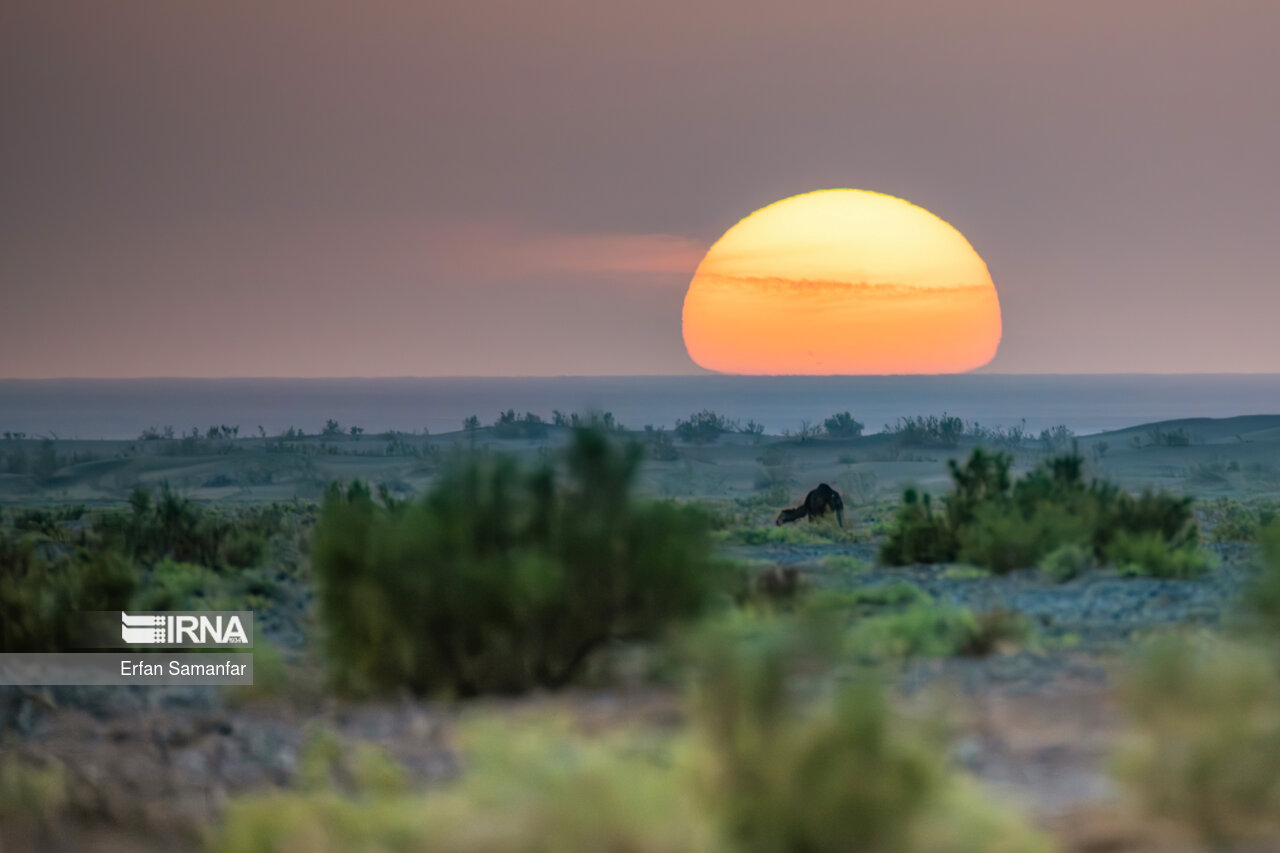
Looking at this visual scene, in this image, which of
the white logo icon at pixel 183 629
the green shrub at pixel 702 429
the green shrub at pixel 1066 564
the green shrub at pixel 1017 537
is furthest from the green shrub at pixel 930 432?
the white logo icon at pixel 183 629

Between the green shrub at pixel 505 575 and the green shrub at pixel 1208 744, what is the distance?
4.75 meters

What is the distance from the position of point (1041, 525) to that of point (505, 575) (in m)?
8.92

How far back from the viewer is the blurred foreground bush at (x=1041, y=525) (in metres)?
16.4

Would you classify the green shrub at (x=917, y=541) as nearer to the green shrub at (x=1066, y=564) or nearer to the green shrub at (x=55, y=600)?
the green shrub at (x=1066, y=564)

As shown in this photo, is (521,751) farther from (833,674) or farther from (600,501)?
(600,501)

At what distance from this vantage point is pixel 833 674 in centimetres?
938

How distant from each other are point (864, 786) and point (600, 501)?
608cm

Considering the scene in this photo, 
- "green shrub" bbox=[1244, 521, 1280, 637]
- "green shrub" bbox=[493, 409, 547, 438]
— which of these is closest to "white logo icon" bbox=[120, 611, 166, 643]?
"green shrub" bbox=[1244, 521, 1280, 637]

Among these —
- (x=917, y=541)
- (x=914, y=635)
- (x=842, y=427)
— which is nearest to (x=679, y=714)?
(x=914, y=635)

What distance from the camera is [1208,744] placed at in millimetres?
6203

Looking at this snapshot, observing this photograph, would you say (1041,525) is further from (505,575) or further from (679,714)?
(679,714)

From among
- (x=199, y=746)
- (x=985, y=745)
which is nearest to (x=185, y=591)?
→ (x=199, y=746)

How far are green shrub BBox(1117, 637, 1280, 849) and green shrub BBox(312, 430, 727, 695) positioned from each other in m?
4.75

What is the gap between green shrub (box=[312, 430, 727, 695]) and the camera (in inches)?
413
